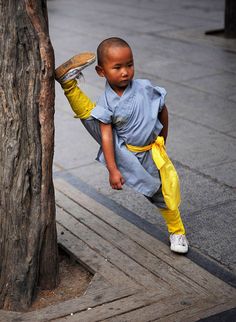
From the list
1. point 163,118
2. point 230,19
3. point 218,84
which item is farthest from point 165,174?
point 230,19

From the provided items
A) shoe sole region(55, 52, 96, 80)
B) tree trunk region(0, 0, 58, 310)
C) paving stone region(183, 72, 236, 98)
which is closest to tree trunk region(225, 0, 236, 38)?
paving stone region(183, 72, 236, 98)

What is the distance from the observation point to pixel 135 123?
166 inches

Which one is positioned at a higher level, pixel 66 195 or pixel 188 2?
pixel 66 195

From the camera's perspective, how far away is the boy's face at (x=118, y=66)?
4051 mm

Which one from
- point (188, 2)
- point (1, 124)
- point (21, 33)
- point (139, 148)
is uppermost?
point (21, 33)

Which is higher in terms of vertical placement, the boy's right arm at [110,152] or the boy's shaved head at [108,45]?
the boy's shaved head at [108,45]

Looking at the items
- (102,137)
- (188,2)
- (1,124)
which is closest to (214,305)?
(102,137)

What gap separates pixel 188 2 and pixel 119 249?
11843 millimetres

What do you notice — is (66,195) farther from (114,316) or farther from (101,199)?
(114,316)

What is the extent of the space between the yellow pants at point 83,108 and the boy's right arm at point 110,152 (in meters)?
0.14

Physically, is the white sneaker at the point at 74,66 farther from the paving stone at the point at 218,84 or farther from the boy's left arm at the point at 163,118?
the paving stone at the point at 218,84

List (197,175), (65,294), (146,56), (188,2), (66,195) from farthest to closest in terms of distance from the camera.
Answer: (188,2), (146,56), (197,175), (66,195), (65,294)

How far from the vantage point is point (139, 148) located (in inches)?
170

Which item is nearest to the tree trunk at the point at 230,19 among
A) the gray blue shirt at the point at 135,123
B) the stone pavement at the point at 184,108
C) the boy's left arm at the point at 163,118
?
the stone pavement at the point at 184,108
